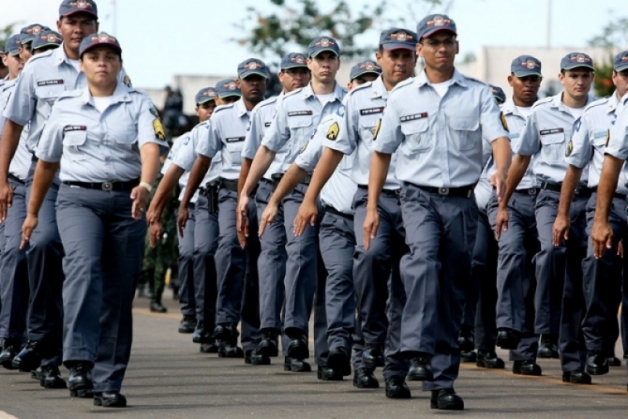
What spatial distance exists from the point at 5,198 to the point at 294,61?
10.0 feet

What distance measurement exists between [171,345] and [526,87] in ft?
13.3

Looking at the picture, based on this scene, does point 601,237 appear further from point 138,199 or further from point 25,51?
point 25,51

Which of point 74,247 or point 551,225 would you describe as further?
point 551,225

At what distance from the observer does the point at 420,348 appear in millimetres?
9047

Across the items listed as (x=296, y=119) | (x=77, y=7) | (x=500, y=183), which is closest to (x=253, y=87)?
(x=296, y=119)

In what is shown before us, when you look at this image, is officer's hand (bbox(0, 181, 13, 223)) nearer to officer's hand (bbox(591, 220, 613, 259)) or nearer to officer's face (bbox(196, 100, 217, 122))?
officer's hand (bbox(591, 220, 613, 259))

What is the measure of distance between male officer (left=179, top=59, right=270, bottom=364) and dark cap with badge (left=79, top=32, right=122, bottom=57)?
373cm

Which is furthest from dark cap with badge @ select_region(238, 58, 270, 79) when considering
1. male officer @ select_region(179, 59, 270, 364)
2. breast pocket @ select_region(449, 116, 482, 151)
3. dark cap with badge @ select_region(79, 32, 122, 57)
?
breast pocket @ select_region(449, 116, 482, 151)

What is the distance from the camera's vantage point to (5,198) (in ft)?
34.9

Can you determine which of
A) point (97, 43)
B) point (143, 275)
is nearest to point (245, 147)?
point (97, 43)

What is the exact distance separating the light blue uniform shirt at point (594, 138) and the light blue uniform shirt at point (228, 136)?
3.57 metres

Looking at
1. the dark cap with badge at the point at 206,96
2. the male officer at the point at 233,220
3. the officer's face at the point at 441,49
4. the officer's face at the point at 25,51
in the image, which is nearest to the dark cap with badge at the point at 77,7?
the officer's face at the point at 25,51

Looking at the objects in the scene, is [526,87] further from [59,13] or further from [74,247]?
[74,247]

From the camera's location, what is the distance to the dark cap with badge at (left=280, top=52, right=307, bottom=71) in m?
12.7
